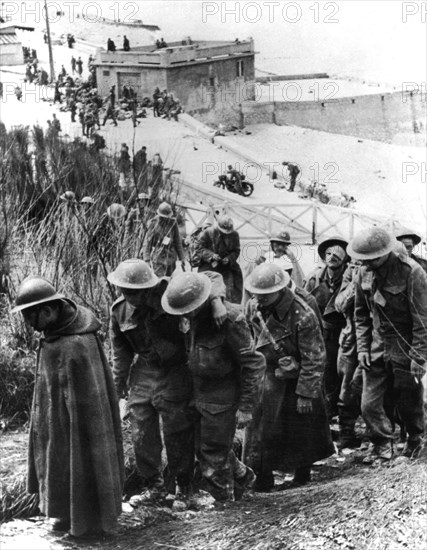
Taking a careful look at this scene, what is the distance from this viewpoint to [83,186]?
14188mm

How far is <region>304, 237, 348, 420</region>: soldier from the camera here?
287 inches

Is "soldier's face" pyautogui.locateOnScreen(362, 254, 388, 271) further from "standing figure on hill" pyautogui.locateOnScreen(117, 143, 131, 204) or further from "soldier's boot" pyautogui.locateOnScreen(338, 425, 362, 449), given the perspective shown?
"standing figure on hill" pyautogui.locateOnScreen(117, 143, 131, 204)

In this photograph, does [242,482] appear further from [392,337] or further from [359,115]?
[359,115]

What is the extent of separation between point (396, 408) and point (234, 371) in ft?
5.62

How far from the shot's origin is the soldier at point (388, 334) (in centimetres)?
588

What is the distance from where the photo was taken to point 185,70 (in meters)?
23.0

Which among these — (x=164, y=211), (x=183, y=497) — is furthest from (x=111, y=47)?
(x=183, y=497)

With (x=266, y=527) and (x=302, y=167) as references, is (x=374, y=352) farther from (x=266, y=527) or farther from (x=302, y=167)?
(x=302, y=167)

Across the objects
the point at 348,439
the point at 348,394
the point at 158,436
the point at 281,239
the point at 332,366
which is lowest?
the point at 348,439

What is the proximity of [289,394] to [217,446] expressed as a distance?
85cm

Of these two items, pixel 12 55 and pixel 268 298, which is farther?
pixel 12 55

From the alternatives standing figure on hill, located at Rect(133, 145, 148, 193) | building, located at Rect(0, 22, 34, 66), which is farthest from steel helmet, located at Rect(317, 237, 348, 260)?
building, located at Rect(0, 22, 34, 66)

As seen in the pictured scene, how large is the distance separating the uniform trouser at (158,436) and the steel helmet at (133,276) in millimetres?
784

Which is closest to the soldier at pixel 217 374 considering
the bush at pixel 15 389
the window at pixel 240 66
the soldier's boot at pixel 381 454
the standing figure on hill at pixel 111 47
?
the soldier's boot at pixel 381 454
